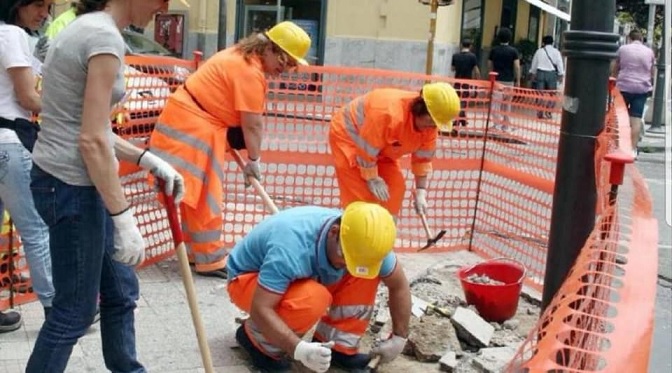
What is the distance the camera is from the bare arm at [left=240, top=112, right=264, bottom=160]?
16.3 feet

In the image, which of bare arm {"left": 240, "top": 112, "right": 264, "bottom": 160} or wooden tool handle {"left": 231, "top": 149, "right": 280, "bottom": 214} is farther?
bare arm {"left": 240, "top": 112, "right": 264, "bottom": 160}

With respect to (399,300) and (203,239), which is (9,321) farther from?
(399,300)

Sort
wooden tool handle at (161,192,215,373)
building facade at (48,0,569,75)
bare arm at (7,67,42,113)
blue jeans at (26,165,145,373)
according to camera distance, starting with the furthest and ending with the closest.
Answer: building facade at (48,0,569,75)
bare arm at (7,67,42,113)
wooden tool handle at (161,192,215,373)
blue jeans at (26,165,145,373)

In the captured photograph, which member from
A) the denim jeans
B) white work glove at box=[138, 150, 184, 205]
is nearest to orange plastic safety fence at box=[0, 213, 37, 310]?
the denim jeans

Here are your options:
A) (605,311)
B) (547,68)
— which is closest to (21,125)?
(605,311)

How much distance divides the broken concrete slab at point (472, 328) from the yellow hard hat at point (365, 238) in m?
1.11

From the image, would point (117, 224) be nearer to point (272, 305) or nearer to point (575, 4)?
point (272, 305)

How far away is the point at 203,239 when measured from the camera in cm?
514

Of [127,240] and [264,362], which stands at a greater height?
[127,240]

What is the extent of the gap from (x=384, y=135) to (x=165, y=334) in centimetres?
154

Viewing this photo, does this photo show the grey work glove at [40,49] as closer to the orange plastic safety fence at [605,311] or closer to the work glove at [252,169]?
the work glove at [252,169]

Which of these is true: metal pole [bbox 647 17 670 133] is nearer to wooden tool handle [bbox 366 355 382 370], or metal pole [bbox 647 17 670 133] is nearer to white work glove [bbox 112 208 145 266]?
wooden tool handle [bbox 366 355 382 370]

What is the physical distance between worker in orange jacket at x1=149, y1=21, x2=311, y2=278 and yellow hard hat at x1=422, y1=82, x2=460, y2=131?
72 centimetres

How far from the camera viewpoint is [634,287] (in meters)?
1.96
